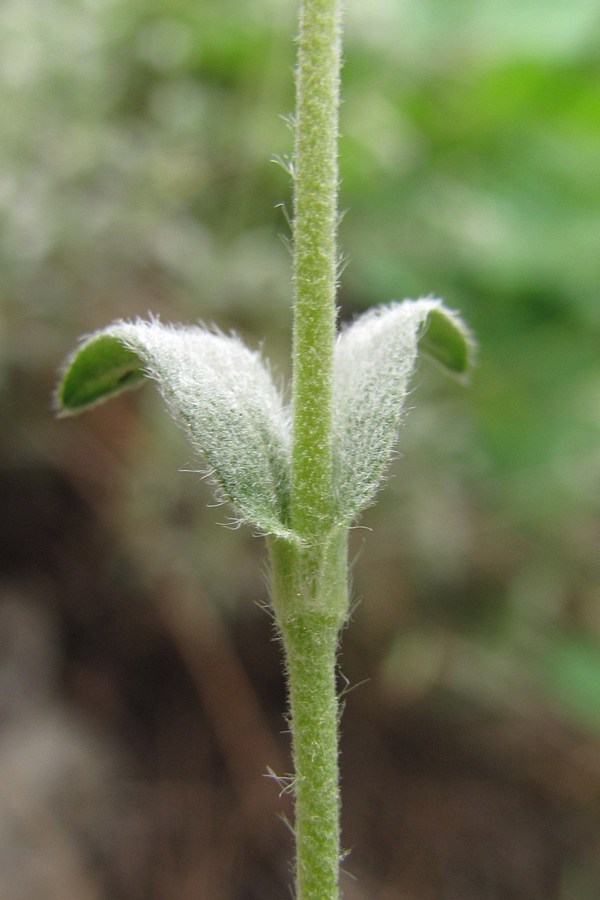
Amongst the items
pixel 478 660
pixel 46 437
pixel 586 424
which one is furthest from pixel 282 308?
pixel 478 660

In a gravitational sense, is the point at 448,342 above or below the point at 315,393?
above

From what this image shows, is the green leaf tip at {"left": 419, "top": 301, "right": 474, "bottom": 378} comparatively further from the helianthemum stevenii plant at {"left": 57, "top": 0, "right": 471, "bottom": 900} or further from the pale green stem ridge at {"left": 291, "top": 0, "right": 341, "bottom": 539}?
the pale green stem ridge at {"left": 291, "top": 0, "right": 341, "bottom": 539}

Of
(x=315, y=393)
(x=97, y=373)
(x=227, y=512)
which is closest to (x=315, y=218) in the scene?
(x=315, y=393)

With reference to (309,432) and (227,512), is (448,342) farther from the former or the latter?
(227,512)

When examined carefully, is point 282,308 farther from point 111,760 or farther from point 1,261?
point 111,760

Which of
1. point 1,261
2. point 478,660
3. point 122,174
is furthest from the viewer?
point 478,660

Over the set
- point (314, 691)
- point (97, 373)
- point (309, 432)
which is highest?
point (97, 373)

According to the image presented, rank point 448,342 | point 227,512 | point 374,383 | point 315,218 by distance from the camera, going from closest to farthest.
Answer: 1. point 315,218
2. point 374,383
3. point 448,342
4. point 227,512

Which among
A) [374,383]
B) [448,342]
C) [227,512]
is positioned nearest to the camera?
[374,383]

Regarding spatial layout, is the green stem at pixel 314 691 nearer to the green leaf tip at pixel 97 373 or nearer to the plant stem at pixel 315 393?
the plant stem at pixel 315 393
